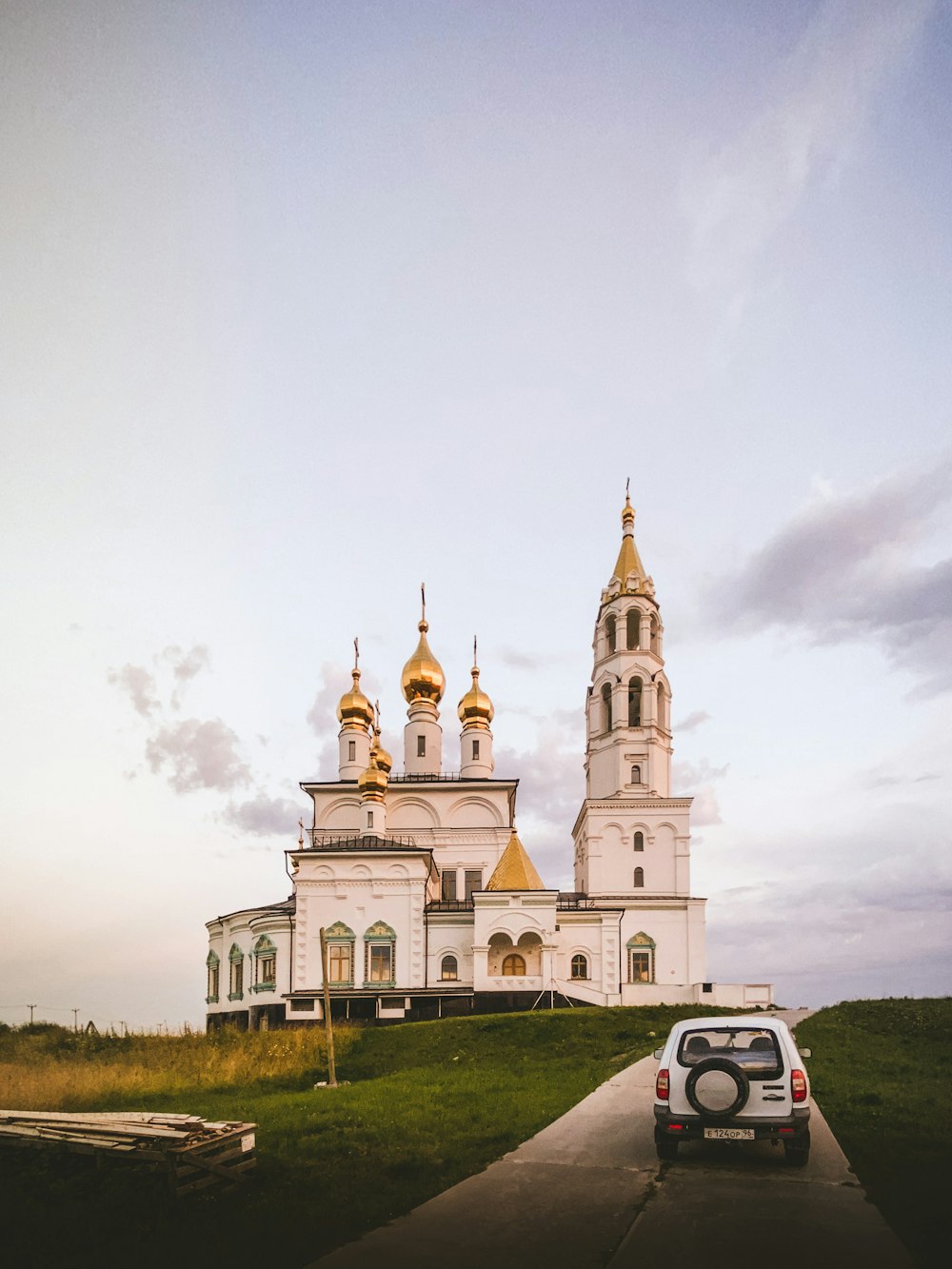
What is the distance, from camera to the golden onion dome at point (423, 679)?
46.1 m

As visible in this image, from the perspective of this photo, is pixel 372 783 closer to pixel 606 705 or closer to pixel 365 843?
pixel 365 843

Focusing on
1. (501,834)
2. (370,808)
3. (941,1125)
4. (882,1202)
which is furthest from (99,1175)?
(501,834)

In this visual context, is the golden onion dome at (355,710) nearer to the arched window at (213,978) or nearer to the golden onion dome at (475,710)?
the golden onion dome at (475,710)

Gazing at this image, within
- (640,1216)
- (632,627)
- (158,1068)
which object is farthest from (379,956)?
(640,1216)

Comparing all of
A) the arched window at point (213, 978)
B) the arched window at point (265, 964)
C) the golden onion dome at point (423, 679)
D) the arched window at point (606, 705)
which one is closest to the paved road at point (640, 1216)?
the arched window at point (265, 964)

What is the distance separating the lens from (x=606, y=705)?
42375mm

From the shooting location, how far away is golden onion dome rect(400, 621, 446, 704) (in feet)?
151

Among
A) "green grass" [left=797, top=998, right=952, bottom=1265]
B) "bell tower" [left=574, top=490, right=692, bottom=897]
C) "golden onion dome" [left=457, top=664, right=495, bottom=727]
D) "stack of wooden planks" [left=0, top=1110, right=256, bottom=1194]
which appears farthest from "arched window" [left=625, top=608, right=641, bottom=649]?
"stack of wooden planks" [left=0, top=1110, right=256, bottom=1194]

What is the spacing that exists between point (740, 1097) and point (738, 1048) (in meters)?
0.60

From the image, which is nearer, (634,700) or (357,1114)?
(357,1114)

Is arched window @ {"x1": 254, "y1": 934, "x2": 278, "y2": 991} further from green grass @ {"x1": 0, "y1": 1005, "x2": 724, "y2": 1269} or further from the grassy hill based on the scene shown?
green grass @ {"x1": 0, "y1": 1005, "x2": 724, "y2": 1269}

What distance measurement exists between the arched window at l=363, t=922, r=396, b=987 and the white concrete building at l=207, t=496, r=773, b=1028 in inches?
1.9

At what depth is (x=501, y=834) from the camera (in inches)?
1652

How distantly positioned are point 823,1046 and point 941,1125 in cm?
964
